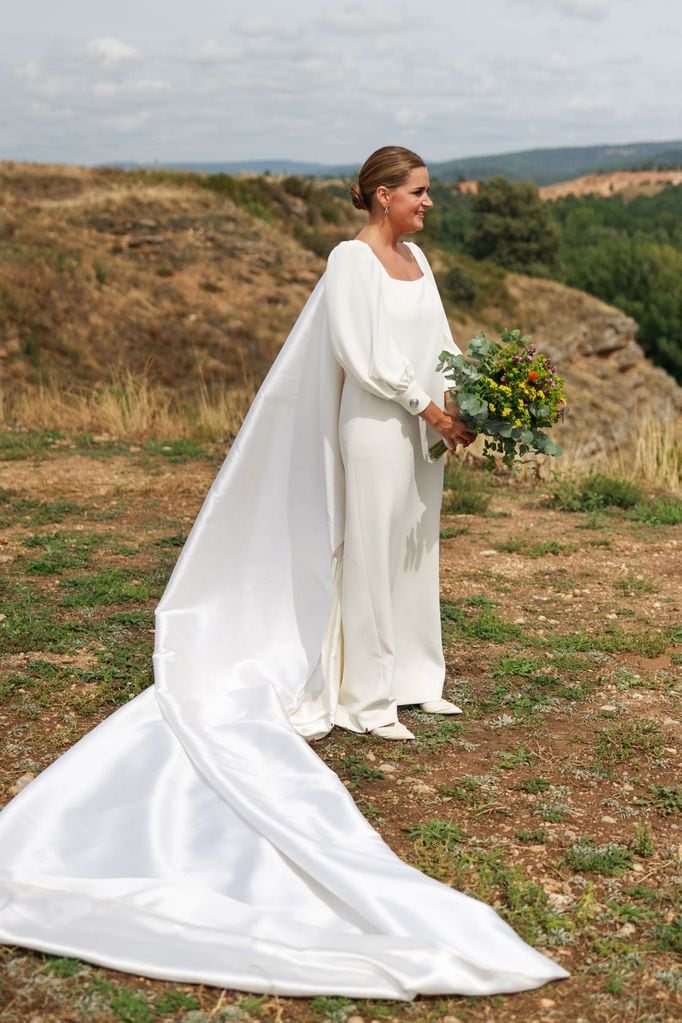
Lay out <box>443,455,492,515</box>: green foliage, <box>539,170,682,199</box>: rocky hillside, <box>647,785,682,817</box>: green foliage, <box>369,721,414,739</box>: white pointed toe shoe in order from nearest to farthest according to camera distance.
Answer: <box>647,785,682,817</box>: green foliage → <box>369,721,414,739</box>: white pointed toe shoe → <box>443,455,492,515</box>: green foliage → <box>539,170,682,199</box>: rocky hillside

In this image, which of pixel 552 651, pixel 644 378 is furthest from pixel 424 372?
pixel 644 378

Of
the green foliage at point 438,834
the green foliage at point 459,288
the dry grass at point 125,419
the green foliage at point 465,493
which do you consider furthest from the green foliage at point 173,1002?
the green foliage at point 459,288

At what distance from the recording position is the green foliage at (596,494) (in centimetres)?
859

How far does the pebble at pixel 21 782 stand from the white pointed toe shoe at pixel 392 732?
1.36 m

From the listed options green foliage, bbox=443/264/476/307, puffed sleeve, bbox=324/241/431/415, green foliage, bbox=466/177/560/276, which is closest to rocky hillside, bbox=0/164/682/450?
green foliage, bbox=443/264/476/307

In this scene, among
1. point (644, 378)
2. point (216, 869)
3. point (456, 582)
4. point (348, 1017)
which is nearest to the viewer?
point (348, 1017)

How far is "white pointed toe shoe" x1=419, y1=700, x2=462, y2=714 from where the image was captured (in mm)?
4684

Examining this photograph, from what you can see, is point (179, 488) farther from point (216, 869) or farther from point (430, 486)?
point (216, 869)

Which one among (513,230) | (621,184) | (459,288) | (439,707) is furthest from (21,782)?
(621,184)

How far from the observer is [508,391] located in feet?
13.9

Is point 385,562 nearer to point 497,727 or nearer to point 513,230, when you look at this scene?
point 497,727

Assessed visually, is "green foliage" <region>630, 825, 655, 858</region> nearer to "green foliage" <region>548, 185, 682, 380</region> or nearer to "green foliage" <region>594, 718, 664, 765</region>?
"green foliage" <region>594, 718, 664, 765</region>

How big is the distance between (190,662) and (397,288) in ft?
5.85

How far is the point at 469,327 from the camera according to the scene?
152ft
